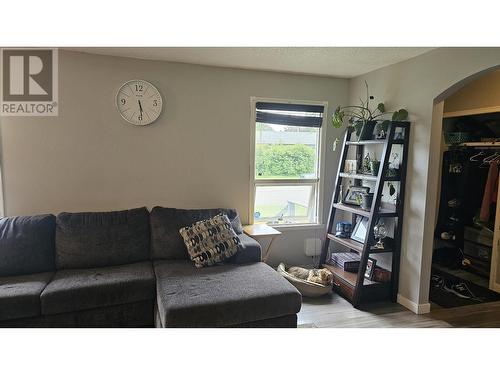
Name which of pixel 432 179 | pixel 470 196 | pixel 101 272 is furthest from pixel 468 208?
pixel 101 272

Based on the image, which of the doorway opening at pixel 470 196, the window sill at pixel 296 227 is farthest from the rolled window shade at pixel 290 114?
the doorway opening at pixel 470 196

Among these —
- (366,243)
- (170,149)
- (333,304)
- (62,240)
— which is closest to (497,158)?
(366,243)

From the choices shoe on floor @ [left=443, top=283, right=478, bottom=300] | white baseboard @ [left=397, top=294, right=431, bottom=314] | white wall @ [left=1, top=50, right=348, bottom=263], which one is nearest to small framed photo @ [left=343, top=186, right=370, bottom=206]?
white wall @ [left=1, top=50, right=348, bottom=263]

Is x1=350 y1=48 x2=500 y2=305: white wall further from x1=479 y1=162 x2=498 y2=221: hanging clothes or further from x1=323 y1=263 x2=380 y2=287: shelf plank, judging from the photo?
x1=479 y1=162 x2=498 y2=221: hanging clothes

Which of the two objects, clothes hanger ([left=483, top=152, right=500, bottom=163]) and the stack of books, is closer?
the stack of books

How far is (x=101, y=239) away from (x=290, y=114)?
2363mm

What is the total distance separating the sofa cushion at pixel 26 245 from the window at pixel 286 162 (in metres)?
1.97

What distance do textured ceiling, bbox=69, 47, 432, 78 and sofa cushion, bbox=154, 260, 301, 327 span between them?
6.19 ft

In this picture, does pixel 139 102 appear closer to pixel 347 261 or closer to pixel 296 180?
pixel 296 180

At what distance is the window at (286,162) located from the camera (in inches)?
140

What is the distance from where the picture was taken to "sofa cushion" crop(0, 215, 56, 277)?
94.3 inches

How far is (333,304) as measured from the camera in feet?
9.70

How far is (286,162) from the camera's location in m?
3.69

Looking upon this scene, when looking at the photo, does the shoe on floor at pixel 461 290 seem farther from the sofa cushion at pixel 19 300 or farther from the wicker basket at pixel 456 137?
the sofa cushion at pixel 19 300
